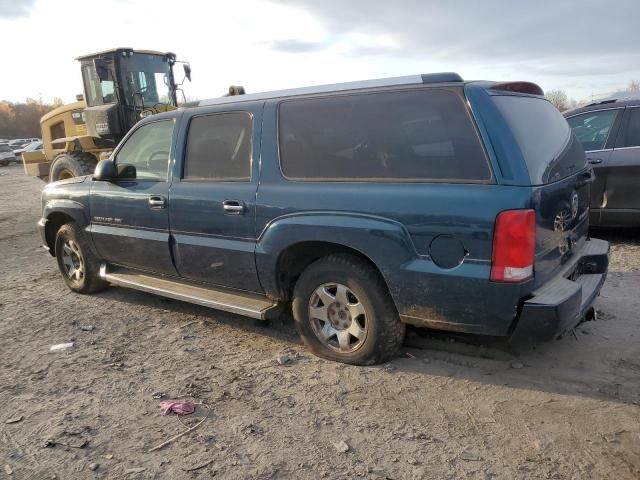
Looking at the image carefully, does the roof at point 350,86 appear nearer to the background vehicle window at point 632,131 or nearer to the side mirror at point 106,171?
the side mirror at point 106,171

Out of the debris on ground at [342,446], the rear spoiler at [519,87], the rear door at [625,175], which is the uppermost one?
the rear spoiler at [519,87]

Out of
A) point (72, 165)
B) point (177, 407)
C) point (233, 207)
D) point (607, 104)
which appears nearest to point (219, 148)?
point (233, 207)

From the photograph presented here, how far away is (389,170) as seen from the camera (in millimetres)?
3209

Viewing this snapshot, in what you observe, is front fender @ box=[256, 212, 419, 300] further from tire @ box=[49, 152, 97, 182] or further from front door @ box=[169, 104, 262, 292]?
tire @ box=[49, 152, 97, 182]

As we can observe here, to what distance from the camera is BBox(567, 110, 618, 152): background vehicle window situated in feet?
20.5

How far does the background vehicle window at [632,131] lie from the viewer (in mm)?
6043

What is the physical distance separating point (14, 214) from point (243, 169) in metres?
11.2

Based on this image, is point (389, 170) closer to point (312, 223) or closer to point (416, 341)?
point (312, 223)

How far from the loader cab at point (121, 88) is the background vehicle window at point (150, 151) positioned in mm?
6184

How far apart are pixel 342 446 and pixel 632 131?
548cm

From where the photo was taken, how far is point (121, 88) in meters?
10.5

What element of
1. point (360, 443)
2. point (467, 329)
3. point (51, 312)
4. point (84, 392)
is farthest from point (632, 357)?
point (51, 312)

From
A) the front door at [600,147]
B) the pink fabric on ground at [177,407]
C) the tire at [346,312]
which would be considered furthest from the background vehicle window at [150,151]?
the front door at [600,147]

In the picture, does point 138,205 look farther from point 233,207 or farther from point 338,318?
point 338,318
